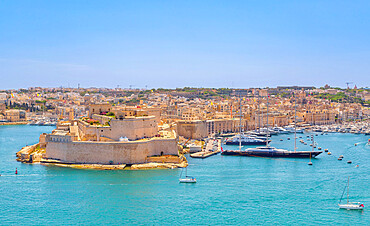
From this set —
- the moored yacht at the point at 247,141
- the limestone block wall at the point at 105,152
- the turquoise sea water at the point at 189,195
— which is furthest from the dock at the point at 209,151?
the limestone block wall at the point at 105,152

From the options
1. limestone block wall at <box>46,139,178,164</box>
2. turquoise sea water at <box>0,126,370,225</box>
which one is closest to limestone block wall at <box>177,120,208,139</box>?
turquoise sea water at <box>0,126,370,225</box>

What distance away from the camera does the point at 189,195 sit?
65.6 feet

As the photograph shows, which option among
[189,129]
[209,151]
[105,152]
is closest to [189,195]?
[105,152]

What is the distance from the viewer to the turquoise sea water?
17203 millimetres

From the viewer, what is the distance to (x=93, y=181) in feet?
73.3

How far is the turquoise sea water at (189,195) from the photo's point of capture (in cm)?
1720

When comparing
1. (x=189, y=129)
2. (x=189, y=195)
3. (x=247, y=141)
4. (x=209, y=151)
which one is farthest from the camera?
(x=189, y=129)

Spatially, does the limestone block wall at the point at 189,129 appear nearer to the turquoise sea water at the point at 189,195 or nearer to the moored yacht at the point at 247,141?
the moored yacht at the point at 247,141

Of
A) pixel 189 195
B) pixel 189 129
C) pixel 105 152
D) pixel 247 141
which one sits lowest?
pixel 189 195

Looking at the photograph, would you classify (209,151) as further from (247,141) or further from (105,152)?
(105,152)

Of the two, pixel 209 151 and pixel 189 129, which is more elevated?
pixel 189 129

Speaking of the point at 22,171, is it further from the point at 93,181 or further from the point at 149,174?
the point at 149,174

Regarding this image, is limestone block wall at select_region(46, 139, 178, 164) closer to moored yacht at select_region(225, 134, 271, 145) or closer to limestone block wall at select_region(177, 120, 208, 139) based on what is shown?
moored yacht at select_region(225, 134, 271, 145)

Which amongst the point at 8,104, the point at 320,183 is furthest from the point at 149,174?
the point at 8,104
